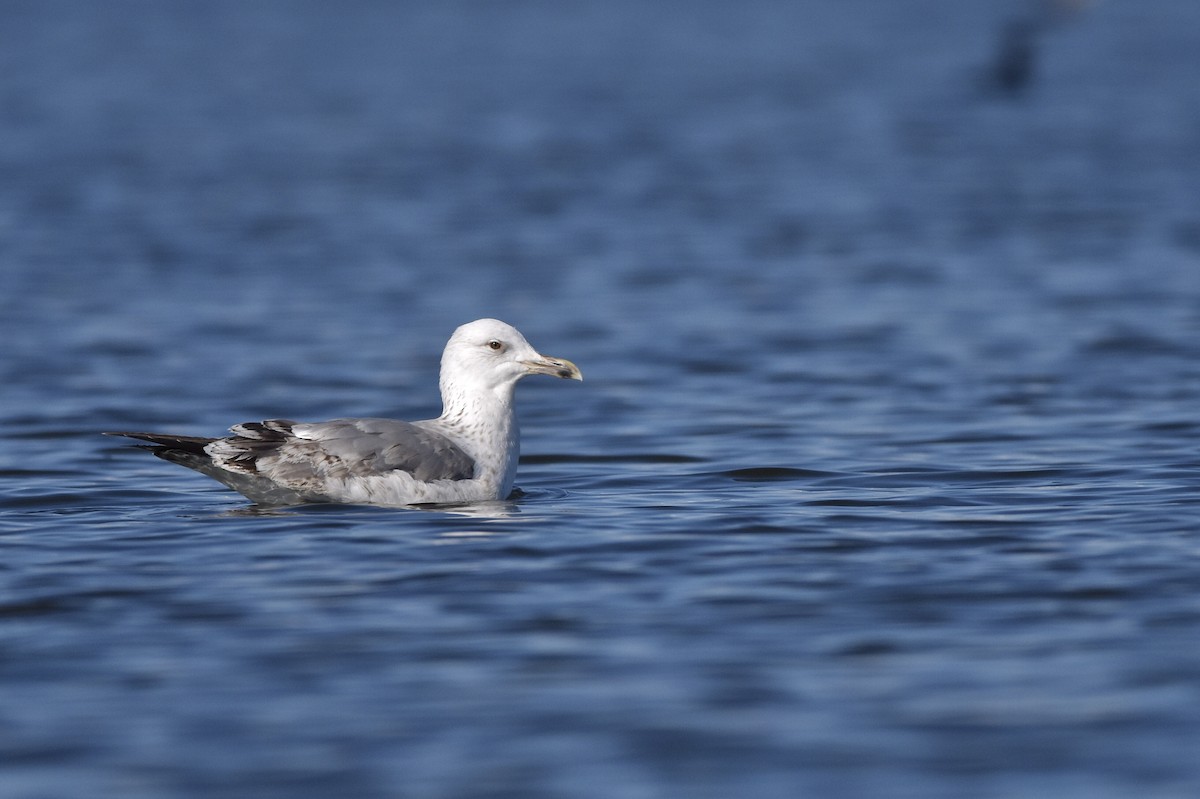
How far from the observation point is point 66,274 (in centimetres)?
2308

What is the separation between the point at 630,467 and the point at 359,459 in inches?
102

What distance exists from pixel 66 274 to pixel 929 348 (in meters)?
10.4

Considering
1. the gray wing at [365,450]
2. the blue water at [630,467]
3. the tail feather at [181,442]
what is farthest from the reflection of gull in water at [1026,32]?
the tail feather at [181,442]

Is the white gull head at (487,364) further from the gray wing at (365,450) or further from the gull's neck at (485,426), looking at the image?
the gray wing at (365,450)

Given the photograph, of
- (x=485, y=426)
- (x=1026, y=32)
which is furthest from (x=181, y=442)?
(x=1026, y=32)

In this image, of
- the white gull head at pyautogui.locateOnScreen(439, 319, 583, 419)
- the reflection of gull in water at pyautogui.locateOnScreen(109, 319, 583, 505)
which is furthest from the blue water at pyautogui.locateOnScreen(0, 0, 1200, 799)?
the white gull head at pyautogui.locateOnScreen(439, 319, 583, 419)

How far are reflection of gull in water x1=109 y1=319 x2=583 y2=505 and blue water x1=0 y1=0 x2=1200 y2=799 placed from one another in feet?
0.83

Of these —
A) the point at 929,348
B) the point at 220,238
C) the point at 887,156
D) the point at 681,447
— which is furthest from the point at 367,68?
the point at 681,447

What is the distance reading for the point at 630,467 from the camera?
13.3 meters

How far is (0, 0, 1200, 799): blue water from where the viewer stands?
705cm

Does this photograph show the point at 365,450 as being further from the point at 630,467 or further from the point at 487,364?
the point at 630,467

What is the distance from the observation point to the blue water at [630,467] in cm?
705

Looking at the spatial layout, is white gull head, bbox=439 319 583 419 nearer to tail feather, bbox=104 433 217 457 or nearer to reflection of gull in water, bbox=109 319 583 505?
reflection of gull in water, bbox=109 319 583 505

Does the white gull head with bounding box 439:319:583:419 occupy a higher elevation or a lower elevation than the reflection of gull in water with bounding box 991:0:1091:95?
lower
